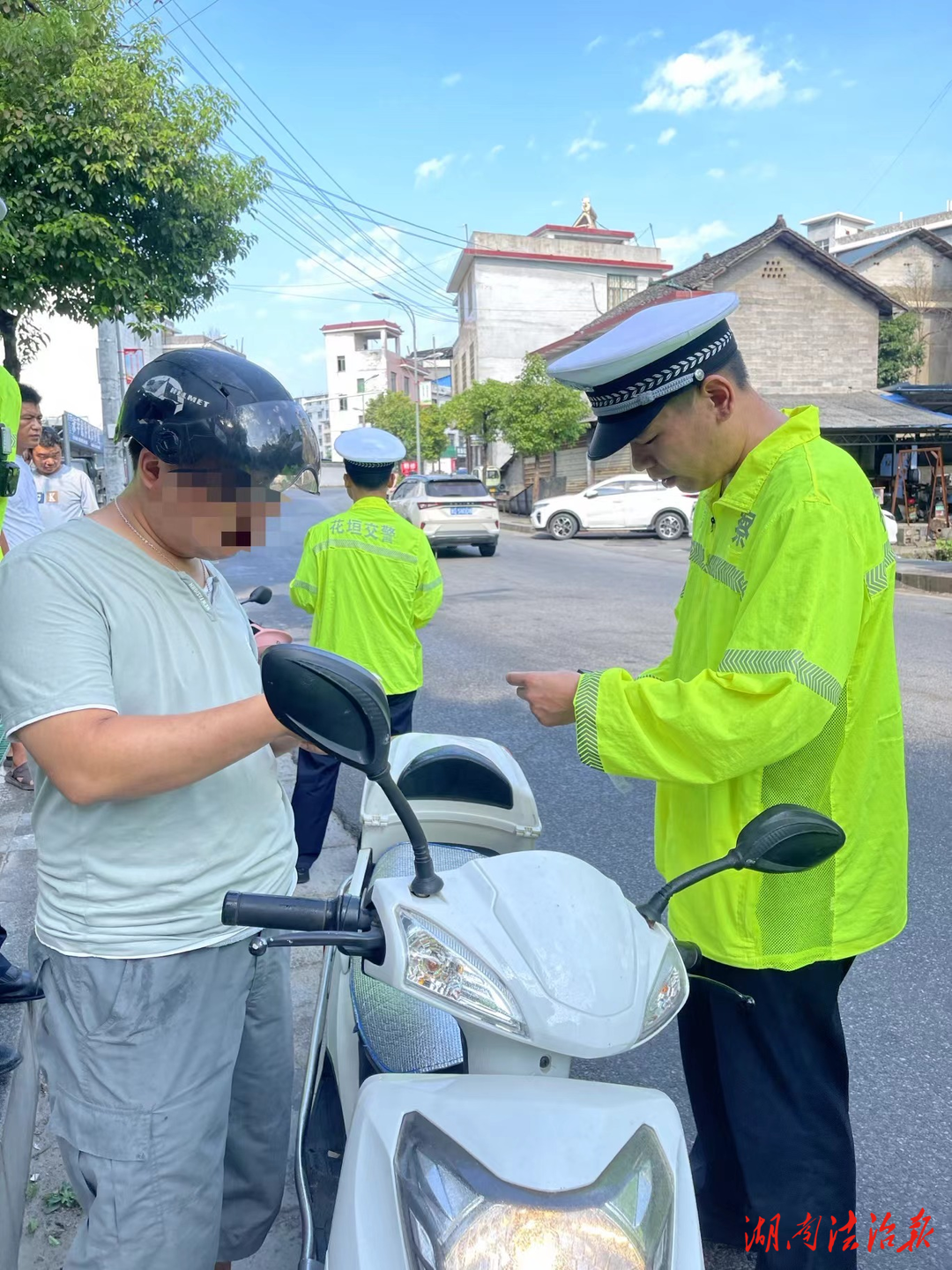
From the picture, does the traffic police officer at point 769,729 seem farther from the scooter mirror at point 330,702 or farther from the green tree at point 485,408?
the green tree at point 485,408

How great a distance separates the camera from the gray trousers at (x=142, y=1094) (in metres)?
1.48

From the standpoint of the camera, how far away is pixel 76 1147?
149 cm

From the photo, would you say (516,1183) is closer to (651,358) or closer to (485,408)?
(651,358)

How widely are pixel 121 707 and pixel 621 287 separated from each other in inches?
1920

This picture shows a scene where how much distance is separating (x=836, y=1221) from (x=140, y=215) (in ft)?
34.3

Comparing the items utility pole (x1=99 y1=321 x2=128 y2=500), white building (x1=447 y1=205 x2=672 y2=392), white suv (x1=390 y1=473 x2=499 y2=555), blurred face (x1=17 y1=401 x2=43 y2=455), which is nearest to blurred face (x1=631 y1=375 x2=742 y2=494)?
blurred face (x1=17 y1=401 x2=43 y2=455)

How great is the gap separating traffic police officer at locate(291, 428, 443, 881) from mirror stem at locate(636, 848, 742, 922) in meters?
2.78

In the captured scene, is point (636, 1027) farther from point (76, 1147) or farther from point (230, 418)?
point (230, 418)

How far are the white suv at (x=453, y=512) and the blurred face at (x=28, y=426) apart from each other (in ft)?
35.3

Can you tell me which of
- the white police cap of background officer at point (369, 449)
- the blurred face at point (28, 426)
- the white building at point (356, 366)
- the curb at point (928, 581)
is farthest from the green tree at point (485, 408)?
the white building at point (356, 366)

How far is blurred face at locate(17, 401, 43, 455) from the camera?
231 inches

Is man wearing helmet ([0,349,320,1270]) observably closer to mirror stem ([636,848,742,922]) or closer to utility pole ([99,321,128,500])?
mirror stem ([636,848,742,922])

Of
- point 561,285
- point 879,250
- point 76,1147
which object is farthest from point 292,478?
point 561,285

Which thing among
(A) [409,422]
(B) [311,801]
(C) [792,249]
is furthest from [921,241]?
(B) [311,801]
